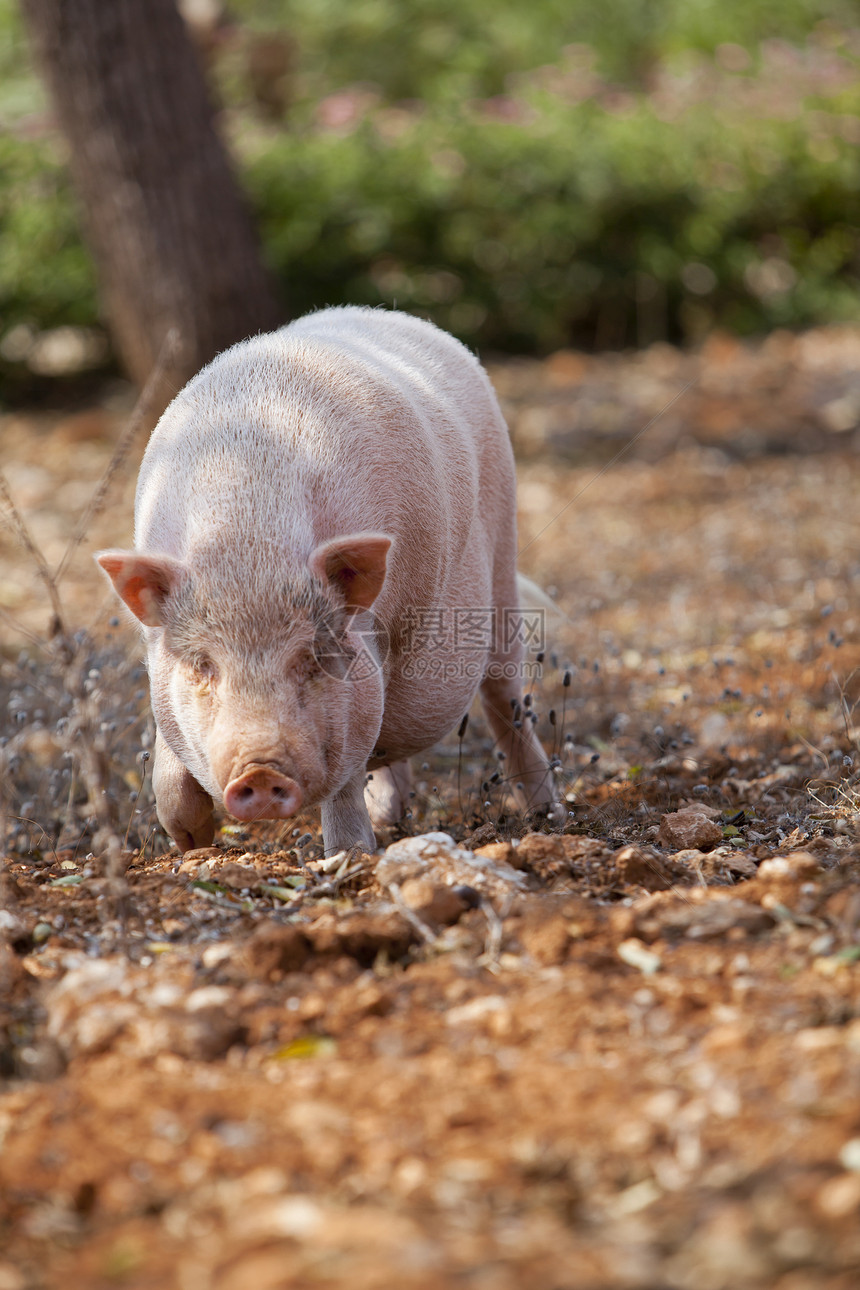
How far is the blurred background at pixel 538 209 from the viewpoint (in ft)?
37.8

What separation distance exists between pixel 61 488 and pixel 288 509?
670cm

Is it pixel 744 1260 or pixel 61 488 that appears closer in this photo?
pixel 744 1260

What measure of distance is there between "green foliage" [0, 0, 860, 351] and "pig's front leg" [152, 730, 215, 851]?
825 centimetres

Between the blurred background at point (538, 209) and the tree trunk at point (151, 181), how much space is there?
1964 millimetres

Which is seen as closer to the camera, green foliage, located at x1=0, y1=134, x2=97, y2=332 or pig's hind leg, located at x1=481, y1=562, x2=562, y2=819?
pig's hind leg, located at x1=481, y1=562, x2=562, y2=819

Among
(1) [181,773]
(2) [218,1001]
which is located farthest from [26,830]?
(2) [218,1001]

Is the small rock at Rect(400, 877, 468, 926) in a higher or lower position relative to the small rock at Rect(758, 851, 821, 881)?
higher

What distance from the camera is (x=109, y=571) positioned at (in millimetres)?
3334

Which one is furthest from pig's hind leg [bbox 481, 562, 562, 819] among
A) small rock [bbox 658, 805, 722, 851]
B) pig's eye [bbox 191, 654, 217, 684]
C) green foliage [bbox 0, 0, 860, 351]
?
green foliage [bbox 0, 0, 860, 351]

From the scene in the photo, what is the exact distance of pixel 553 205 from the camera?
39.4 ft

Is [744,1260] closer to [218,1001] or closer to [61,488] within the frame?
[218,1001]

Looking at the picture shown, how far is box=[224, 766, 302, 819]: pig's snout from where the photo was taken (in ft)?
10.0

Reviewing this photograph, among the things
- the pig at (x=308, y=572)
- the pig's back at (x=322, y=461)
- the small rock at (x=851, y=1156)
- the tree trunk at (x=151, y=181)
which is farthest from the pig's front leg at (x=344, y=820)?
the tree trunk at (x=151, y=181)

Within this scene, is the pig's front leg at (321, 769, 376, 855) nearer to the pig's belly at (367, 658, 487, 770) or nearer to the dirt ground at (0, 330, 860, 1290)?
the dirt ground at (0, 330, 860, 1290)
